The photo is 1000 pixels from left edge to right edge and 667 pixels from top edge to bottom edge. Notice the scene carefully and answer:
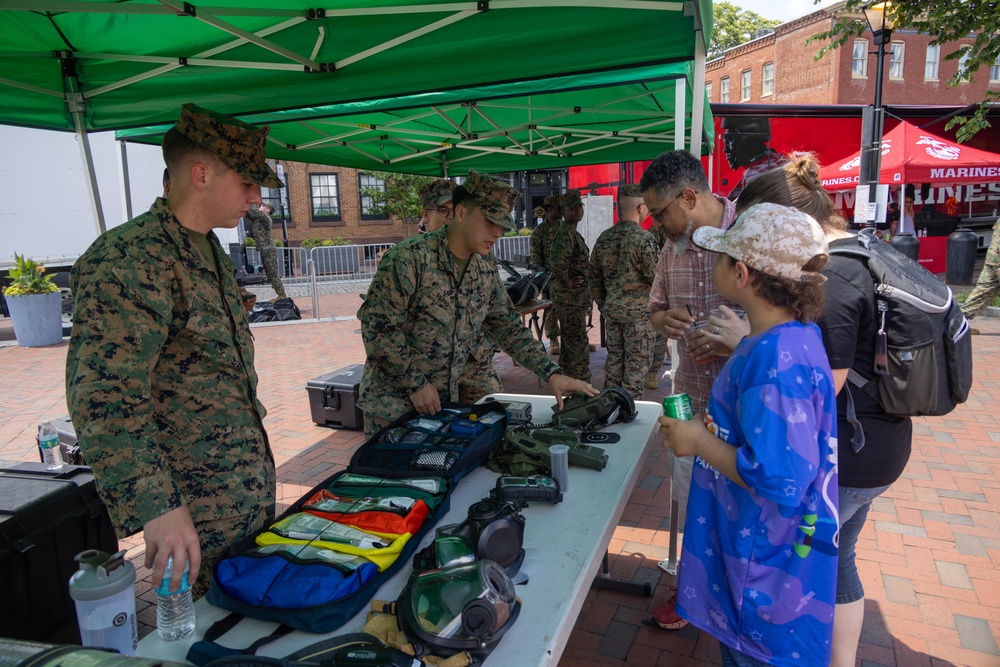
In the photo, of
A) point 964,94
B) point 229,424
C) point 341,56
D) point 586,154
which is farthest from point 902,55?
point 229,424

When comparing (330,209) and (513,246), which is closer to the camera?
(513,246)

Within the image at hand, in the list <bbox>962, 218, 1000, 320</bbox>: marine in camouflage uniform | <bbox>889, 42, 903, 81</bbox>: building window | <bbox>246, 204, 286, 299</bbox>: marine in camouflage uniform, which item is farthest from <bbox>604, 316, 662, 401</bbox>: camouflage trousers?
<bbox>889, 42, 903, 81</bbox>: building window

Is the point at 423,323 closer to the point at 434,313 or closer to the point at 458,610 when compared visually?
the point at 434,313

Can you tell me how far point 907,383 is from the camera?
169cm

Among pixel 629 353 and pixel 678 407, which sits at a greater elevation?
pixel 678 407

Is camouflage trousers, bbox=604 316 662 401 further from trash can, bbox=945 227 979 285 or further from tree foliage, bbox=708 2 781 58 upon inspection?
tree foliage, bbox=708 2 781 58

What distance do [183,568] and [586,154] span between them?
791 centimetres

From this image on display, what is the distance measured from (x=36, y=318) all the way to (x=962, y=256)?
16.4 metres

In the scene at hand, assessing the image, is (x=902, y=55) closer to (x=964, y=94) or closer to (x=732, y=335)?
(x=964, y=94)

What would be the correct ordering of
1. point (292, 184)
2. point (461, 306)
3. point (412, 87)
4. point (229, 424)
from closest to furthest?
point (229, 424) → point (461, 306) → point (412, 87) → point (292, 184)

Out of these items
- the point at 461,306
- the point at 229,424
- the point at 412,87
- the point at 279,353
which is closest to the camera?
the point at 229,424

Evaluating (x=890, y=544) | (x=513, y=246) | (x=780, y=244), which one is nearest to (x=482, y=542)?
(x=780, y=244)

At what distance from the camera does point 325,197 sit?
2498 cm

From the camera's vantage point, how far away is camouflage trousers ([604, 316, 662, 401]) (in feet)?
17.2
